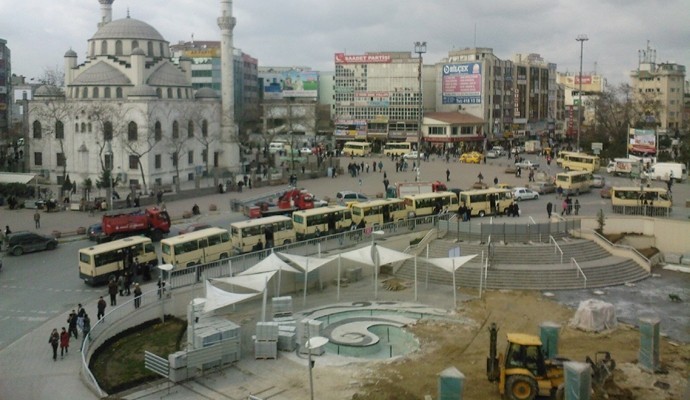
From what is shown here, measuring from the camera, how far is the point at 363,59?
8706 cm

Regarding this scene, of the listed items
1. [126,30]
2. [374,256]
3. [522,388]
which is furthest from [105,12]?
[522,388]

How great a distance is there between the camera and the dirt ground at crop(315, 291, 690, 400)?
16.2m

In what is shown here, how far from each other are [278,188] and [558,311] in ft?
95.2

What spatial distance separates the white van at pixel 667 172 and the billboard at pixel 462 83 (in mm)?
34880

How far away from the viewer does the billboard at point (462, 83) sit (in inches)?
3324

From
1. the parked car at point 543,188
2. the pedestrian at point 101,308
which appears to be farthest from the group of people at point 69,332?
the parked car at point 543,188

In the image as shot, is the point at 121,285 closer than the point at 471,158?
Yes

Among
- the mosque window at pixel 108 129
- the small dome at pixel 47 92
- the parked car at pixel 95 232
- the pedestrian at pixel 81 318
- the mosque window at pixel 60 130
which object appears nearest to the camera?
the pedestrian at pixel 81 318

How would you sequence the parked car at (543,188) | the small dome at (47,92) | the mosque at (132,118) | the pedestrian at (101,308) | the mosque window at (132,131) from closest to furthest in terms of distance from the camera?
the pedestrian at (101,308), the parked car at (543,188), the mosque at (132,118), the mosque window at (132,131), the small dome at (47,92)

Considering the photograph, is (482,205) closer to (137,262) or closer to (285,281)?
(285,281)

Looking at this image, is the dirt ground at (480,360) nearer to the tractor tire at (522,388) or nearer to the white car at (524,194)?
the tractor tire at (522,388)

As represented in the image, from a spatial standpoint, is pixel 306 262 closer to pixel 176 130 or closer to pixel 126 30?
pixel 176 130

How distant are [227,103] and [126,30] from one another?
10158 millimetres

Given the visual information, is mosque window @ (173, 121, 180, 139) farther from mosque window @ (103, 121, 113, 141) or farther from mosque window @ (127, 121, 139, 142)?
mosque window @ (103, 121, 113, 141)
